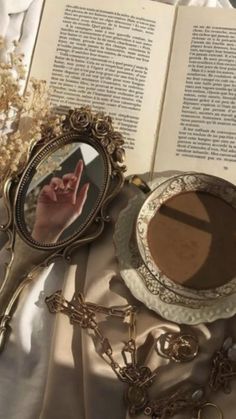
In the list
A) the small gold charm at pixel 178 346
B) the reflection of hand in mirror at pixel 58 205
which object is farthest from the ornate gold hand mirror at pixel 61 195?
the small gold charm at pixel 178 346

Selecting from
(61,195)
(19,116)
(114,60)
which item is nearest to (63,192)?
(61,195)

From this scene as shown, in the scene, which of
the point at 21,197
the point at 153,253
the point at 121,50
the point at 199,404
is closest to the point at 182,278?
the point at 153,253

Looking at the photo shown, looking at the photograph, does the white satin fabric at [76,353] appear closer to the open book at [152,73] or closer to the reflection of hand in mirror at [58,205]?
the reflection of hand in mirror at [58,205]

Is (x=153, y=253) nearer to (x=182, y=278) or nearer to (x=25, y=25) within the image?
(x=182, y=278)

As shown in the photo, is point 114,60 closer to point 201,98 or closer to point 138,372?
point 201,98

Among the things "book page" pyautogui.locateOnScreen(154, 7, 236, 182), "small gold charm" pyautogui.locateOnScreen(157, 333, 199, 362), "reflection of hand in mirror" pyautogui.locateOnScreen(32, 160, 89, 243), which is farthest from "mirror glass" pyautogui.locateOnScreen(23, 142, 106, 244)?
"small gold charm" pyautogui.locateOnScreen(157, 333, 199, 362)

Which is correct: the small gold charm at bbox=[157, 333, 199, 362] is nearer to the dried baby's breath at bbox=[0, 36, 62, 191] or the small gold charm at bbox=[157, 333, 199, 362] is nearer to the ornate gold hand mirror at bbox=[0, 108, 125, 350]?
the ornate gold hand mirror at bbox=[0, 108, 125, 350]
